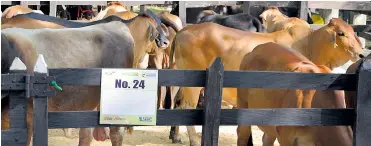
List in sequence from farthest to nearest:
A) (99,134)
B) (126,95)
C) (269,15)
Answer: (269,15) < (99,134) < (126,95)

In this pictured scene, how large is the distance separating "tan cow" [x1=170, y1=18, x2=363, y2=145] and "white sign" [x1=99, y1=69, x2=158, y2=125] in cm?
452

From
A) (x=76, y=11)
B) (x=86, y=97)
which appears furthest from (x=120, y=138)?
(x=76, y=11)

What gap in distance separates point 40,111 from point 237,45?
518cm

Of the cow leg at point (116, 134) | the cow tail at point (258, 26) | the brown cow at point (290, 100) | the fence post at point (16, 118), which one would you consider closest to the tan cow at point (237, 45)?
the brown cow at point (290, 100)

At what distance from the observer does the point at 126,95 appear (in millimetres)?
4207

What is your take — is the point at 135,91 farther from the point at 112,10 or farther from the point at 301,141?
the point at 112,10

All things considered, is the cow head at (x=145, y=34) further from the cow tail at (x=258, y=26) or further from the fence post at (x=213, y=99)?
the cow tail at (x=258, y=26)

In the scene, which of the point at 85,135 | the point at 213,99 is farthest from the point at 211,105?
the point at 85,135

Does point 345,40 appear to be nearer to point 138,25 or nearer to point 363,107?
point 138,25

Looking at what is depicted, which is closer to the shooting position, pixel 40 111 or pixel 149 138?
pixel 40 111

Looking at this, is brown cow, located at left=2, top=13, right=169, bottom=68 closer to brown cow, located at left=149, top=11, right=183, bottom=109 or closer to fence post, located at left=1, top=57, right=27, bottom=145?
brown cow, located at left=149, top=11, right=183, bottom=109

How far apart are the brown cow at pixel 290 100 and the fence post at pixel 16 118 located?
247 centimetres

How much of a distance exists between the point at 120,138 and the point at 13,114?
10.2 ft

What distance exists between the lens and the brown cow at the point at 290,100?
5237mm
